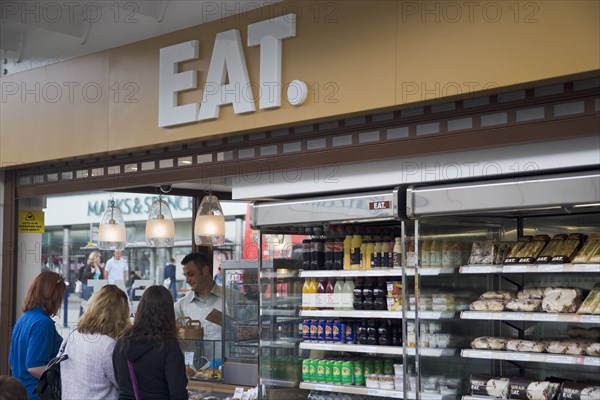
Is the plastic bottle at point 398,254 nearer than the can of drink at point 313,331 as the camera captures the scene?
Yes

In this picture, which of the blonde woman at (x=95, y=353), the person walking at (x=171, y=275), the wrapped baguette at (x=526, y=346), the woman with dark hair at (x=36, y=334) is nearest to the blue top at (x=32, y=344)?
the woman with dark hair at (x=36, y=334)

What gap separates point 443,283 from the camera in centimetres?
453

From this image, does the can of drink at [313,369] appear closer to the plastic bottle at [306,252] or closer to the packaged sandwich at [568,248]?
the plastic bottle at [306,252]

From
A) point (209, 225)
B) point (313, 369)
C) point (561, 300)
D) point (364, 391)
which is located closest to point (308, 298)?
point (313, 369)

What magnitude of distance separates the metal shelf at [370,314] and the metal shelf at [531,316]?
12 cm

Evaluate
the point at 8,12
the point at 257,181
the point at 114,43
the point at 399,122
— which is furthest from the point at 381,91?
the point at 8,12

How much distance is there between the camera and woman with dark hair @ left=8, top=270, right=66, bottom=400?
18.4 ft

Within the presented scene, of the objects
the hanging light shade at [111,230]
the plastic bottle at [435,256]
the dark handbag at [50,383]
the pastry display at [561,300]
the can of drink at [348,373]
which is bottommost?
the dark handbag at [50,383]

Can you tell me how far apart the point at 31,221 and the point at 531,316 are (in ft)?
16.5

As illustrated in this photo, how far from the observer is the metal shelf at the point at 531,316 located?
→ 3945mm

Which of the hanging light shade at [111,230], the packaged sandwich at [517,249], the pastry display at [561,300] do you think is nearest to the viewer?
the pastry display at [561,300]

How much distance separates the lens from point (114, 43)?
685 cm

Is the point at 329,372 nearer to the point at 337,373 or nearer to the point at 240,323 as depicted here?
the point at 337,373

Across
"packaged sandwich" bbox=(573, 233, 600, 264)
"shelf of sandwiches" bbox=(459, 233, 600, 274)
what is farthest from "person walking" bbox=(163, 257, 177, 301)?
"packaged sandwich" bbox=(573, 233, 600, 264)
